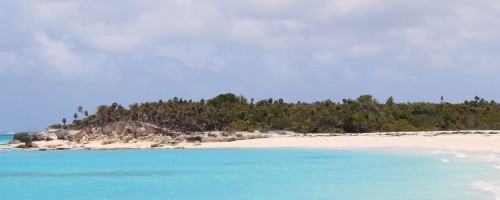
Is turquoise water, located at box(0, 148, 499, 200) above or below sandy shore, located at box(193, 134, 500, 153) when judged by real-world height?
below

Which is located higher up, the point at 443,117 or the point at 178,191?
the point at 443,117

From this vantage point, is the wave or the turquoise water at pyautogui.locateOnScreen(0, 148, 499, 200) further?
the turquoise water at pyautogui.locateOnScreen(0, 148, 499, 200)

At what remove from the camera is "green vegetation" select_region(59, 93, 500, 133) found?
2761 inches

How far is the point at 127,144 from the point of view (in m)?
63.9

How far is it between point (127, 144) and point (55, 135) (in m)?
Result: 20.3

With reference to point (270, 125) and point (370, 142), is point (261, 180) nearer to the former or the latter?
point (370, 142)

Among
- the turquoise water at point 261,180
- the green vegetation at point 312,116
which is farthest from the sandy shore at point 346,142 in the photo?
the turquoise water at point 261,180

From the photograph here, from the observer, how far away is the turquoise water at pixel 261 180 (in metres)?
20.1

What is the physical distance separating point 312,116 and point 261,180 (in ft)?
163

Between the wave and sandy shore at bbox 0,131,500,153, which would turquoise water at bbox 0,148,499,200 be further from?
sandy shore at bbox 0,131,500,153

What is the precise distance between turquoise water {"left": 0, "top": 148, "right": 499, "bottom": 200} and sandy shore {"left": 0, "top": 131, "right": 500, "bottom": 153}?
16571mm

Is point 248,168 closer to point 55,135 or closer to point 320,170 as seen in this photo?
point 320,170

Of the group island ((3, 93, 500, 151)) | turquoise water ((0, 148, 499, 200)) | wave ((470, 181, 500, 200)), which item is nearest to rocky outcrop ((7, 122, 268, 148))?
island ((3, 93, 500, 151))

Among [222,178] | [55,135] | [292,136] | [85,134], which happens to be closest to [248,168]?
[222,178]
